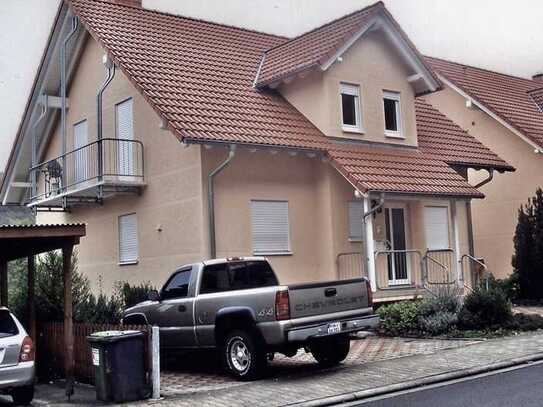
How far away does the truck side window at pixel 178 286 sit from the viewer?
13328 millimetres

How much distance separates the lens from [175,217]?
60.0ft

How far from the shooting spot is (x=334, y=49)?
19672mm

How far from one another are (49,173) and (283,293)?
40.8 ft

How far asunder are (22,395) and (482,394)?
6.42 metres

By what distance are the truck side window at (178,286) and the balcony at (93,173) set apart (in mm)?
5651

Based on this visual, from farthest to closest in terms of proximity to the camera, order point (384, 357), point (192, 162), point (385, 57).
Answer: point (385, 57) → point (192, 162) → point (384, 357)

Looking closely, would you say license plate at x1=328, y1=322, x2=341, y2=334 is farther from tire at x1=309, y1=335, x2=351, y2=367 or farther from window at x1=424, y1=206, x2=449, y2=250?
window at x1=424, y1=206, x2=449, y2=250

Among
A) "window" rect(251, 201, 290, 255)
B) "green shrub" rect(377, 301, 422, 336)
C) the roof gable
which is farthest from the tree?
"window" rect(251, 201, 290, 255)

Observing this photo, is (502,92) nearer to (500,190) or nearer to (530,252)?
(500,190)

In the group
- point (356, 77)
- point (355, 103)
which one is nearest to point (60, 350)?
point (355, 103)

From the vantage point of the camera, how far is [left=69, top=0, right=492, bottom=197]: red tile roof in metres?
17.8

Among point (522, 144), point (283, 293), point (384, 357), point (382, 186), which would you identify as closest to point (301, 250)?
point (382, 186)

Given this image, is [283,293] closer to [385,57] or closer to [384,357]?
[384,357]

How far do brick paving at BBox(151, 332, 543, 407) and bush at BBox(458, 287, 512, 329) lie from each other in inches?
56.8
